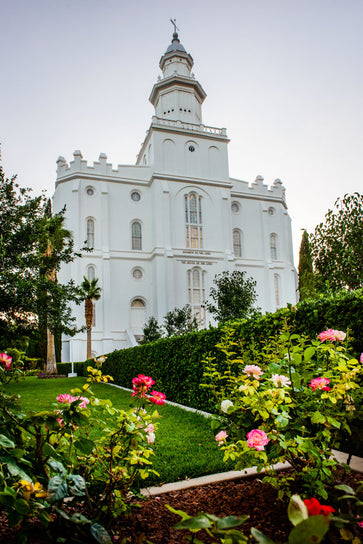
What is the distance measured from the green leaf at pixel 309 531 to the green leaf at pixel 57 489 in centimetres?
131

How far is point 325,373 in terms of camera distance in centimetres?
290

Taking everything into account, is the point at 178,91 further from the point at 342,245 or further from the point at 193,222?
the point at 342,245

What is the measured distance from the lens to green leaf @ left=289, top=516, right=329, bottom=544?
1.04m

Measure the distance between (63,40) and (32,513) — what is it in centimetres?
1051

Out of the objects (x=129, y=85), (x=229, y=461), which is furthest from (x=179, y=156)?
(x=229, y=461)

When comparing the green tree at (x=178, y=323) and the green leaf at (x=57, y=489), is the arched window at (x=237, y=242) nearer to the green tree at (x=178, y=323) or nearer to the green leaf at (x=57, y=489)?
the green tree at (x=178, y=323)

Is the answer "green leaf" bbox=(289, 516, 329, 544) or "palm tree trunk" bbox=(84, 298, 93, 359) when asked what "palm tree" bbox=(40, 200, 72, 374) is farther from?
"green leaf" bbox=(289, 516, 329, 544)

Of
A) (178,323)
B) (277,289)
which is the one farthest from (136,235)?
(277,289)

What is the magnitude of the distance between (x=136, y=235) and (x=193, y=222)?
535 centimetres

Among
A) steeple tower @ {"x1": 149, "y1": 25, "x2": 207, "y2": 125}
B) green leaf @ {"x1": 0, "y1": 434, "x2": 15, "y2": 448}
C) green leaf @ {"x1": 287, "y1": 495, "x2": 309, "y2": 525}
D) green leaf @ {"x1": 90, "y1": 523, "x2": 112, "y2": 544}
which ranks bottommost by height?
green leaf @ {"x1": 90, "y1": 523, "x2": 112, "y2": 544}

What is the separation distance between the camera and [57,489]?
1948 millimetres

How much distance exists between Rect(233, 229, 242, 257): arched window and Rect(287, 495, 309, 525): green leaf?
36160 millimetres

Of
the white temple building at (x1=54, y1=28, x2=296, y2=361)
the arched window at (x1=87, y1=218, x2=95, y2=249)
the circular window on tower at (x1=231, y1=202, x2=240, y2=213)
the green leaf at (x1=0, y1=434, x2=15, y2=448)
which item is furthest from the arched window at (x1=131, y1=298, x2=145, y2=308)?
the green leaf at (x1=0, y1=434, x2=15, y2=448)

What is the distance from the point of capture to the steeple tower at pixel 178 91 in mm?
38344
